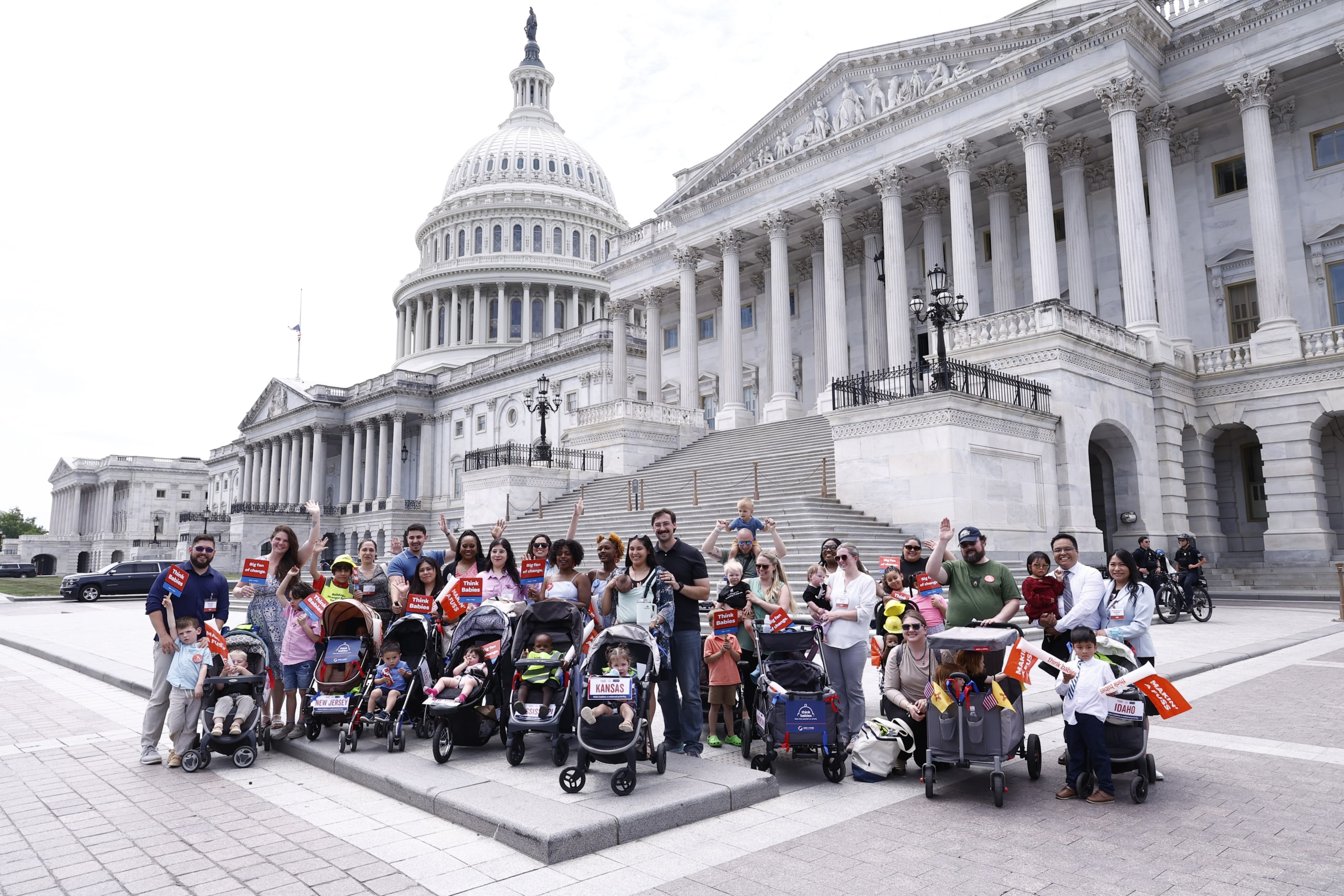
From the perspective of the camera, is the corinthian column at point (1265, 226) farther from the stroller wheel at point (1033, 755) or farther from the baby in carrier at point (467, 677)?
the baby in carrier at point (467, 677)

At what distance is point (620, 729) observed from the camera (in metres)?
7.05

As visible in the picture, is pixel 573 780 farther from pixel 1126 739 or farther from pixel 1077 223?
pixel 1077 223

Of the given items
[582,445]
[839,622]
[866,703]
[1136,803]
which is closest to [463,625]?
[839,622]

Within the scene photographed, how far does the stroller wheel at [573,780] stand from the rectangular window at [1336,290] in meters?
31.4

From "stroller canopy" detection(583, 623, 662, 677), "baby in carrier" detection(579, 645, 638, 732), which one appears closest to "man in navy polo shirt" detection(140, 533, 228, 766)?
"stroller canopy" detection(583, 623, 662, 677)

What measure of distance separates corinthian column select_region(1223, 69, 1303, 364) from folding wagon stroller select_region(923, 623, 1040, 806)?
25663 millimetres

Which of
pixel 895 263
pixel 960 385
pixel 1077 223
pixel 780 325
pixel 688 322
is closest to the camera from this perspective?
pixel 960 385

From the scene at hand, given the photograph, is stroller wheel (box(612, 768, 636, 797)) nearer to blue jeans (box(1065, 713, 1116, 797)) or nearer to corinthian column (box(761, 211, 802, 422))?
blue jeans (box(1065, 713, 1116, 797))

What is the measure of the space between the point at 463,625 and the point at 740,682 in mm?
2803

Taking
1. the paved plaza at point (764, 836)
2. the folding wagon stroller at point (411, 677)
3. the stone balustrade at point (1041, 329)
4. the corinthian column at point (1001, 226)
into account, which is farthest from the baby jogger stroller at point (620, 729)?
the corinthian column at point (1001, 226)

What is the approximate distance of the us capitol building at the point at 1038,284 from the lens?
77.2 feet

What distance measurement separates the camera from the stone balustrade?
23.8 m

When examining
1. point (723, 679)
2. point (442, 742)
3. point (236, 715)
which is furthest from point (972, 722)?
point (236, 715)

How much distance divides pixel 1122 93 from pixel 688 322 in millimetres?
19951
